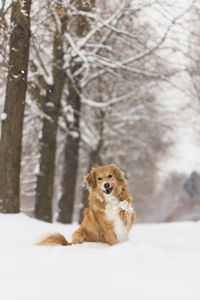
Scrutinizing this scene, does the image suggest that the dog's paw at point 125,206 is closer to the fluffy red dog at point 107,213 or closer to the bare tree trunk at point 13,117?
the fluffy red dog at point 107,213

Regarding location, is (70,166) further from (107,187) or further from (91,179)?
(107,187)

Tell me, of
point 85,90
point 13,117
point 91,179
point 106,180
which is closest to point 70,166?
point 85,90

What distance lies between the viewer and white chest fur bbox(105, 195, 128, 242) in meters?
5.05

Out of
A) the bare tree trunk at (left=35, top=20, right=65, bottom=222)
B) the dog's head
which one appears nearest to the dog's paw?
the dog's head

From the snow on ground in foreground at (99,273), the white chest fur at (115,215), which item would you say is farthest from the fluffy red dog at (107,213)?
the snow on ground in foreground at (99,273)

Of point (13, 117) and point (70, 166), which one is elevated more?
point (13, 117)

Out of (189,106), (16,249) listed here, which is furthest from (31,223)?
(189,106)

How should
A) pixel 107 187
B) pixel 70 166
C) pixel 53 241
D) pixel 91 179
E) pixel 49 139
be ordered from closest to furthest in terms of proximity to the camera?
pixel 53 241
pixel 107 187
pixel 91 179
pixel 49 139
pixel 70 166

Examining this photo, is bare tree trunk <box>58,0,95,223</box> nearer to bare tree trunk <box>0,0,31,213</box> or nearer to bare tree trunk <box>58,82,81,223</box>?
bare tree trunk <box>58,82,81,223</box>

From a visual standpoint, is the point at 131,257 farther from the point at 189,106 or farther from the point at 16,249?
the point at 189,106

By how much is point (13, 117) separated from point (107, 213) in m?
3.22

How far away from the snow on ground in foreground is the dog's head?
1.15 metres

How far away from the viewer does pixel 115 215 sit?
199 inches

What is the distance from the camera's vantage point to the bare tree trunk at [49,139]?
10397 millimetres
